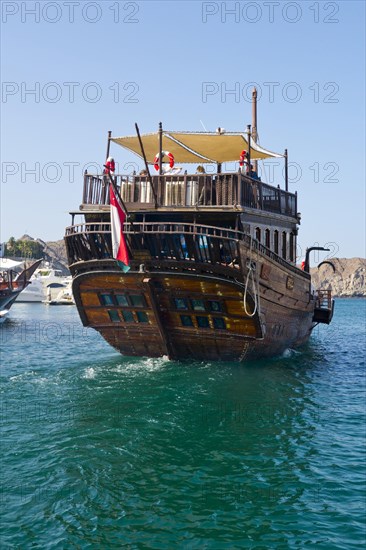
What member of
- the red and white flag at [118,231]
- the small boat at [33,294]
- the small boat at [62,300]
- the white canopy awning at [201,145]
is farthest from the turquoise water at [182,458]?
the small boat at [33,294]

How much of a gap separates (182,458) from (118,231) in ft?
23.2

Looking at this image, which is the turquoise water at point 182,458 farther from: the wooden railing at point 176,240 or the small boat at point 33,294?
the small boat at point 33,294

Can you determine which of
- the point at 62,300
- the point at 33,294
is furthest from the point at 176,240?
the point at 33,294

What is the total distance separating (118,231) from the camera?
15359 mm

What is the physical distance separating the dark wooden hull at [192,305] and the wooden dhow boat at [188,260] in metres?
0.03

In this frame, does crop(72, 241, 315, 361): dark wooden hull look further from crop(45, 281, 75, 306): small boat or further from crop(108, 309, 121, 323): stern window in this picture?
crop(45, 281, 75, 306): small boat

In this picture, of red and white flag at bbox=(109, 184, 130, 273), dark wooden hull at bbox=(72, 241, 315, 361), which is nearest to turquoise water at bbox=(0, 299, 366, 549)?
dark wooden hull at bbox=(72, 241, 315, 361)

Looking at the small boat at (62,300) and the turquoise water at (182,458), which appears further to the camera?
the small boat at (62,300)

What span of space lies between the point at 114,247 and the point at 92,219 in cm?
282

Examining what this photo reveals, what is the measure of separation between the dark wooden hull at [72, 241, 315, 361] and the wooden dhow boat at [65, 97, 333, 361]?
0.03 m

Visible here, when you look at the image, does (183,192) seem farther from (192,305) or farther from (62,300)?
(62,300)

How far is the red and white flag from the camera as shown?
15.1 meters

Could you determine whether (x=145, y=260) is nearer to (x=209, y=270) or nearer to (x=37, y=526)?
(x=209, y=270)

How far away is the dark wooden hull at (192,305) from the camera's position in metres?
15.9
